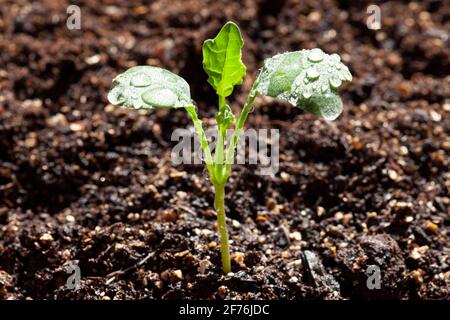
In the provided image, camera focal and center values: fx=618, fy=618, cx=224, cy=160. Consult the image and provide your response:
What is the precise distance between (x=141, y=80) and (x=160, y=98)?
92 mm

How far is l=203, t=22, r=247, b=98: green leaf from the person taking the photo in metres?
1.29

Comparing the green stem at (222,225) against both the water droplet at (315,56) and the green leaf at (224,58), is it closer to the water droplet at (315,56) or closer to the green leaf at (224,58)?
the green leaf at (224,58)

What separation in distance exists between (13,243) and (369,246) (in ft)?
3.05

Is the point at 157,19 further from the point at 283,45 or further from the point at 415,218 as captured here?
the point at 415,218

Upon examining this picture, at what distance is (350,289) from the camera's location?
1.55 metres

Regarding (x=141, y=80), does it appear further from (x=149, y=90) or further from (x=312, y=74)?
(x=312, y=74)

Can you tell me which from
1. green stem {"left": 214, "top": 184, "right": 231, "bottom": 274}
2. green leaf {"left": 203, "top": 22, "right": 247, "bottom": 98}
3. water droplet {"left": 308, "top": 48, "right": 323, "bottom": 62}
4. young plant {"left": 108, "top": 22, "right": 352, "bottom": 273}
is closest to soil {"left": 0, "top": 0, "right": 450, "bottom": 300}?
green stem {"left": 214, "top": 184, "right": 231, "bottom": 274}

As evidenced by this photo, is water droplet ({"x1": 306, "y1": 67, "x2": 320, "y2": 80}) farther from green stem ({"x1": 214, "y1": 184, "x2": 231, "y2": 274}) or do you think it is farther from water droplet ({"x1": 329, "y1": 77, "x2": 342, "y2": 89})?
green stem ({"x1": 214, "y1": 184, "x2": 231, "y2": 274})

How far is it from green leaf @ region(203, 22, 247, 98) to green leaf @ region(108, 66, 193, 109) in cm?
7

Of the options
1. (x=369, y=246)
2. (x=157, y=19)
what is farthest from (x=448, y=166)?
(x=157, y=19)

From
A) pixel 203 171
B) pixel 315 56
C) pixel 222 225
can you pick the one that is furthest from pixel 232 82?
pixel 203 171

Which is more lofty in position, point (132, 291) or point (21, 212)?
point (21, 212)

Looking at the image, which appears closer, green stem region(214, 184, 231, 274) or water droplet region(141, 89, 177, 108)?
water droplet region(141, 89, 177, 108)

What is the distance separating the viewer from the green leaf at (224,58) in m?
1.29
